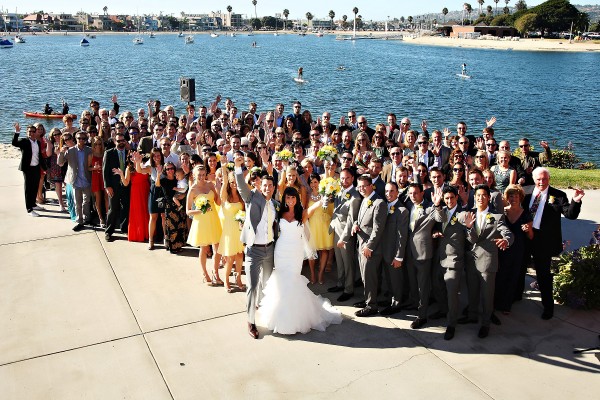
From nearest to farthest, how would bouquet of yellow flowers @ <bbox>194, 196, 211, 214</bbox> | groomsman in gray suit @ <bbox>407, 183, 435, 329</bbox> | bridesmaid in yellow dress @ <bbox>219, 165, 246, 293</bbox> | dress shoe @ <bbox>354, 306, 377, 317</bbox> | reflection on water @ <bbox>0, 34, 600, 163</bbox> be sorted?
groomsman in gray suit @ <bbox>407, 183, 435, 329</bbox> → dress shoe @ <bbox>354, 306, 377, 317</bbox> → bridesmaid in yellow dress @ <bbox>219, 165, 246, 293</bbox> → bouquet of yellow flowers @ <bbox>194, 196, 211, 214</bbox> → reflection on water @ <bbox>0, 34, 600, 163</bbox>

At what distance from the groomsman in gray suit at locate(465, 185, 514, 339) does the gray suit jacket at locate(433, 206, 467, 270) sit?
96mm

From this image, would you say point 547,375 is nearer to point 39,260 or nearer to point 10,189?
point 39,260

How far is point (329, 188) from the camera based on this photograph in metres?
7.48

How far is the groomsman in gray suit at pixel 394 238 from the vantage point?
272 inches

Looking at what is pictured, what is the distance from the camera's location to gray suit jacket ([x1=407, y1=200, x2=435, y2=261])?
6.69 m

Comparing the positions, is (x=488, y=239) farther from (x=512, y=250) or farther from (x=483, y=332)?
(x=483, y=332)

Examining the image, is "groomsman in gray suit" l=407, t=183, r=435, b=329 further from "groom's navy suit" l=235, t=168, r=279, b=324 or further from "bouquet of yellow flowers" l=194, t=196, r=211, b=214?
"bouquet of yellow flowers" l=194, t=196, r=211, b=214

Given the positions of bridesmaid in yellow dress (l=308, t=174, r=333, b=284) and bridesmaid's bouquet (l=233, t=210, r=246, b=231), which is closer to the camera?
bridesmaid's bouquet (l=233, t=210, r=246, b=231)

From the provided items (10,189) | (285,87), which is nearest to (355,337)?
(10,189)

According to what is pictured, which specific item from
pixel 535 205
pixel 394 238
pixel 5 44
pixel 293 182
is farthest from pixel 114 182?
pixel 5 44

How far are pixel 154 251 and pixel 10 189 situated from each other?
6.20 meters

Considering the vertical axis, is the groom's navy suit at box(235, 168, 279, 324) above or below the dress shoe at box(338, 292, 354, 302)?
above

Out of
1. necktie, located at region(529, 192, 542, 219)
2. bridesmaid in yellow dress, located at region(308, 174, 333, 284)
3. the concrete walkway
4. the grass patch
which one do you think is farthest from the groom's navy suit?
the grass patch

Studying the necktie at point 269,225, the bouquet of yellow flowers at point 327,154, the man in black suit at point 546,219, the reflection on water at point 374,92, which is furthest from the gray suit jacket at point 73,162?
the reflection on water at point 374,92
